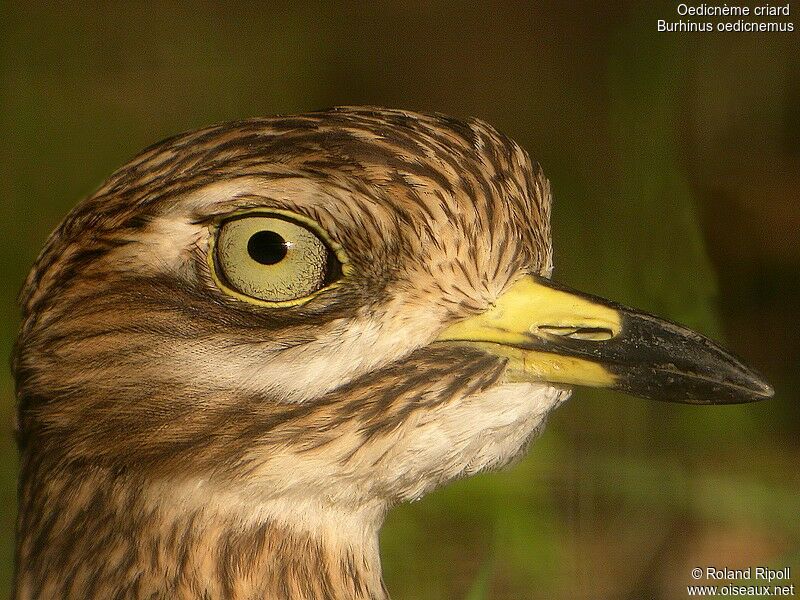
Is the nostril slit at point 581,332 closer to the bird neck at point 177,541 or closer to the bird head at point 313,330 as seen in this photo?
the bird head at point 313,330

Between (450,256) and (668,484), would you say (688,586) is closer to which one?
(668,484)

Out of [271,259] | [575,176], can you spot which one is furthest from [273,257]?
[575,176]

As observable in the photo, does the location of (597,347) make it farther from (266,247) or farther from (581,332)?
(266,247)

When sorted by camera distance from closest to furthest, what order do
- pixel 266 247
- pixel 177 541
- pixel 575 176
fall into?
pixel 266 247, pixel 177 541, pixel 575 176

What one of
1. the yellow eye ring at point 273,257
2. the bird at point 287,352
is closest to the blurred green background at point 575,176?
the bird at point 287,352

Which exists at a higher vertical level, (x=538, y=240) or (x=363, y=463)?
(x=538, y=240)

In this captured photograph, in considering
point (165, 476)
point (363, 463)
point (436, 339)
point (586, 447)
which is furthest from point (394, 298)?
point (586, 447)

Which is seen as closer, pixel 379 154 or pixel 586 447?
pixel 379 154
